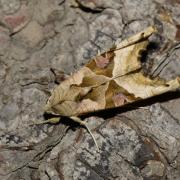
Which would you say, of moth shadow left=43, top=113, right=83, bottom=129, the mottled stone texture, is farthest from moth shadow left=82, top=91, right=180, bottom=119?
moth shadow left=43, top=113, right=83, bottom=129

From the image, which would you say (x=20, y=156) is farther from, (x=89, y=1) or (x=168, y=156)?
(x=89, y=1)

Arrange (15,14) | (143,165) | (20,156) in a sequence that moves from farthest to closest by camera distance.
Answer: (15,14) < (20,156) < (143,165)

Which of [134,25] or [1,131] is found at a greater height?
[134,25]

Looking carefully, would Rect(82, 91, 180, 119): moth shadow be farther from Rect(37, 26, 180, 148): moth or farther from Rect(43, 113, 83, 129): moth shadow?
Rect(43, 113, 83, 129): moth shadow

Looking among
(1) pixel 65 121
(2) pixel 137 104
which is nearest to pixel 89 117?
(1) pixel 65 121

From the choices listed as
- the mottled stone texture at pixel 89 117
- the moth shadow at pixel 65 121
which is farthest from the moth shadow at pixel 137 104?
the moth shadow at pixel 65 121

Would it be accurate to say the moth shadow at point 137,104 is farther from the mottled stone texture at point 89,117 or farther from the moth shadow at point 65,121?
the moth shadow at point 65,121

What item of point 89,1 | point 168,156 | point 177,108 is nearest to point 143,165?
point 168,156
